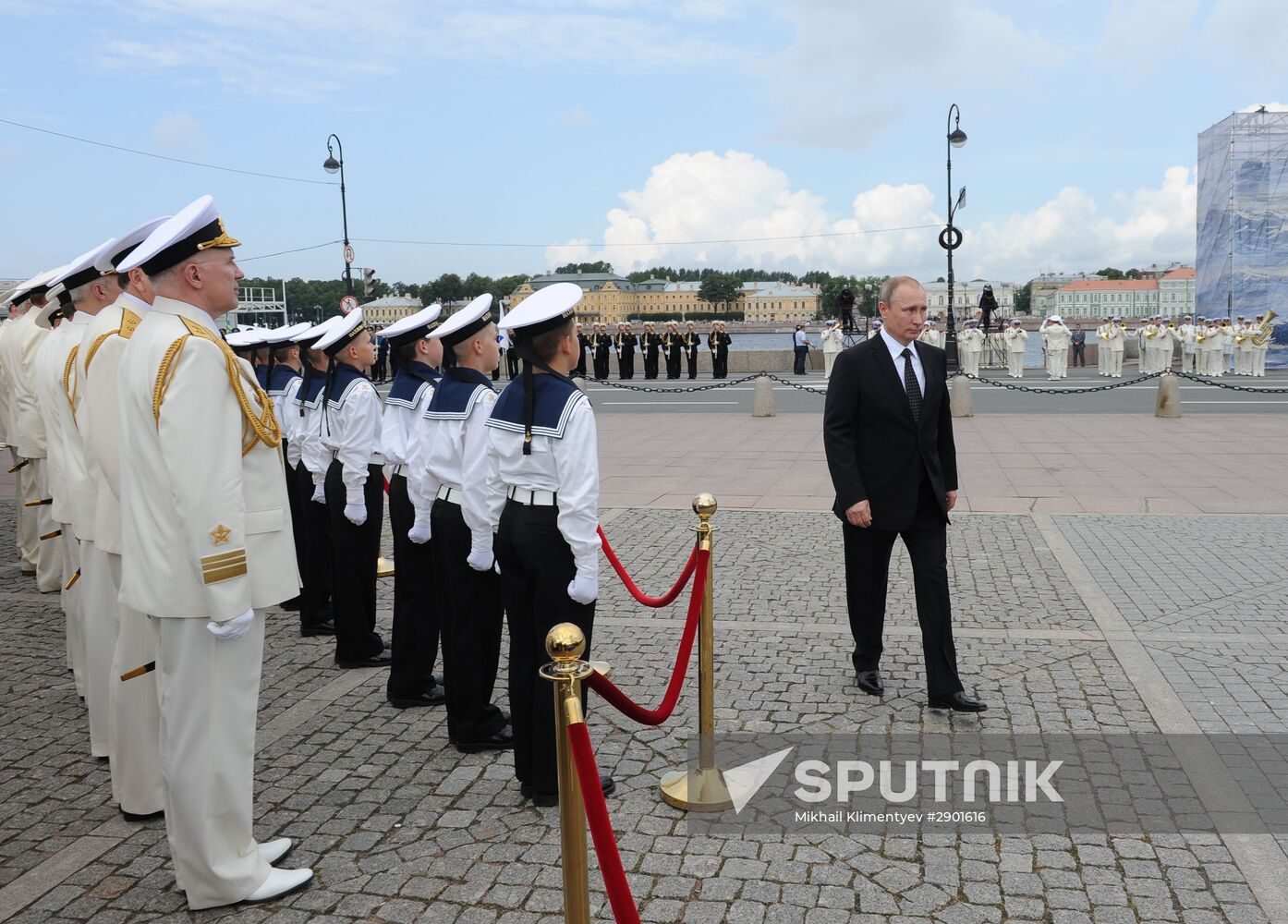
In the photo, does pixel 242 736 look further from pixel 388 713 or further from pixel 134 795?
pixel 388 713

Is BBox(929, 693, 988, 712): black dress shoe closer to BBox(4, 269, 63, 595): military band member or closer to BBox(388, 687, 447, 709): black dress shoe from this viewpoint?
BBox(388, 687, 447, 709): black dress shoe

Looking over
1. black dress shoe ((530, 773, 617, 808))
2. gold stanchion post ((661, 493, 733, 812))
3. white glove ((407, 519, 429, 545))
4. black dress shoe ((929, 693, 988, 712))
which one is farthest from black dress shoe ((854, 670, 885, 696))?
white glove ((407, 519, 429, 545))

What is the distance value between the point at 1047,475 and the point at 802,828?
31.5ft

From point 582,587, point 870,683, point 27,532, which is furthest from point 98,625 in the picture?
point 27,532

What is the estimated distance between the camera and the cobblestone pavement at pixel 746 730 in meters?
3.60

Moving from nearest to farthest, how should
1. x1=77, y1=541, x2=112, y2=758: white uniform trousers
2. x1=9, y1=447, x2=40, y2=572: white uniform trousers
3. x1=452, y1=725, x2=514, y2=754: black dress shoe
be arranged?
x1=77, y1=541, x2=112, y2=758: white uniform trousers
x1=452, y1=725, x2=514, y2=754: black dress shoe
x1=9, y1=447, x2=40, y2=572: white uniform trousers

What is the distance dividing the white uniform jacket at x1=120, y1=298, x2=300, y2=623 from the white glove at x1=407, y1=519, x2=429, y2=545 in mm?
1609

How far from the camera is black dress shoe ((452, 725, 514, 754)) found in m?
4.97

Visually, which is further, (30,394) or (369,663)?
(30,394)

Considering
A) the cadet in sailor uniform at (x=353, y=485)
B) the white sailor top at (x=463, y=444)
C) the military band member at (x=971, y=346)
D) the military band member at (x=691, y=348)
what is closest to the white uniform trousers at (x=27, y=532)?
the cadet in sailor uniform at (x=353, y=485)

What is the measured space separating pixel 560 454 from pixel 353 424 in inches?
94.7

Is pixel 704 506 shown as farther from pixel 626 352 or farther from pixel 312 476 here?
pixel 626 352

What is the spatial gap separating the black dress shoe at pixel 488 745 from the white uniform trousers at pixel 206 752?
1373mm

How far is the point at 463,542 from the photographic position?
16.1 ft
